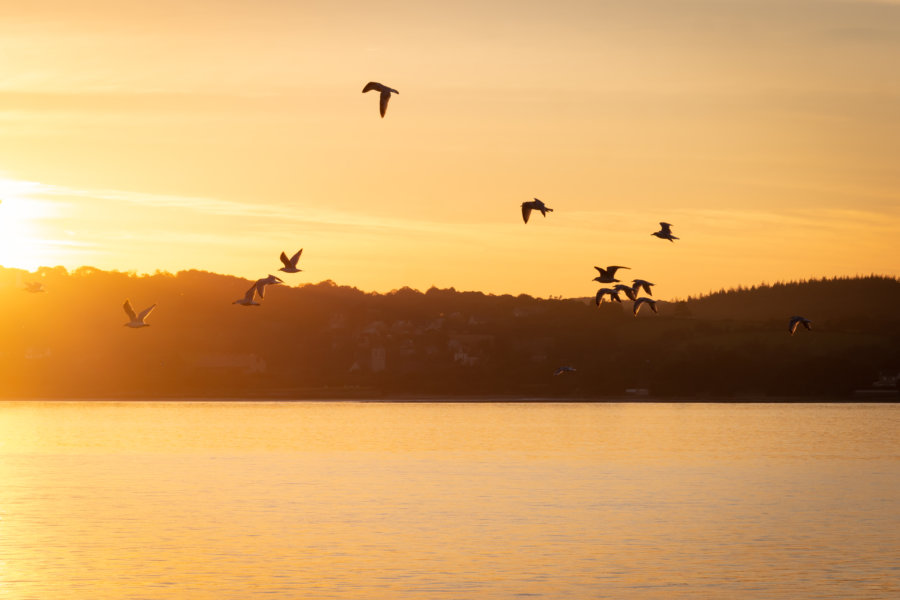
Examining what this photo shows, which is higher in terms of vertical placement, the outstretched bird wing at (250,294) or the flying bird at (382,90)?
the flying bird at (382,90)

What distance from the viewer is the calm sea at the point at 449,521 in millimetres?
44750

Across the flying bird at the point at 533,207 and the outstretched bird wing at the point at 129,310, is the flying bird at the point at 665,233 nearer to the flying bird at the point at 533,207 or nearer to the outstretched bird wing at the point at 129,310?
the flying bird at the point at 533,207

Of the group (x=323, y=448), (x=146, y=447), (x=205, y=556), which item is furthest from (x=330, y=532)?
(x=146, y=447)

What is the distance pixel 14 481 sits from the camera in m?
86.4

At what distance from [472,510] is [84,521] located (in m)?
18.8

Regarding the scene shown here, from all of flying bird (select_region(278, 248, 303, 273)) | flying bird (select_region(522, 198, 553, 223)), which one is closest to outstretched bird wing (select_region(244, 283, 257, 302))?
flying bird (select_region(278, 248, 303, 273))

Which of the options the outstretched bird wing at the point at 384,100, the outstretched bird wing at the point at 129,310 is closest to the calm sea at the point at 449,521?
the outstretched bird wing at the point at 129,310

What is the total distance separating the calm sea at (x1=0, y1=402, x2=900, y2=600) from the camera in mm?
44750

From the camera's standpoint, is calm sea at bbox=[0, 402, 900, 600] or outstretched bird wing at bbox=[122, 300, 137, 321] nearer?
calm sea at bbox=[0, 402, 900, 600]

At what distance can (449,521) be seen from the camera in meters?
61.5

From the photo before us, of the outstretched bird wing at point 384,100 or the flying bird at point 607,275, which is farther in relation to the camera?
the flying bird at point 607,275

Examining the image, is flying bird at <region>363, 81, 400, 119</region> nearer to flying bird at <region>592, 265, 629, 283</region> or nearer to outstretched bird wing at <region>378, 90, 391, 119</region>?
outstretched bird wing at <region>378, 90, 391, 119</region>

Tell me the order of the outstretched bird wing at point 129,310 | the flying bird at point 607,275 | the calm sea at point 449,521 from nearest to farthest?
the calm sea at point 449,521 < the flying bird at point 607,275 < the outstretched bird wing at point 129,310

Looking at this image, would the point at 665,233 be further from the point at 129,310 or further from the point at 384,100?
the point at 129,310
